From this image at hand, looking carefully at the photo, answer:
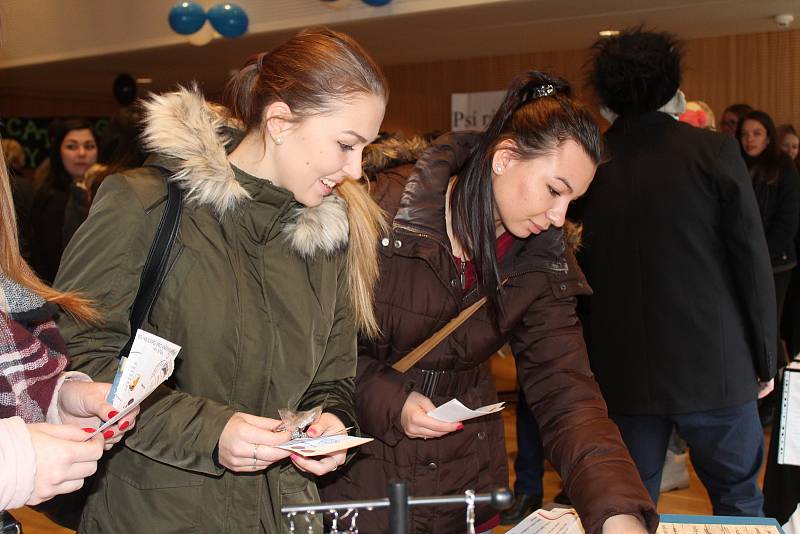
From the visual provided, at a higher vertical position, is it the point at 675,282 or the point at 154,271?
the point at 154,271

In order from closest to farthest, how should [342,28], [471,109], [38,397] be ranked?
[38,397] → [471,109] → [342,28]

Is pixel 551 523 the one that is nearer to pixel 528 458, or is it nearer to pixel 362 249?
pixel 362 249

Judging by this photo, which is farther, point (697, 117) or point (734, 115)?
point (734, 115)

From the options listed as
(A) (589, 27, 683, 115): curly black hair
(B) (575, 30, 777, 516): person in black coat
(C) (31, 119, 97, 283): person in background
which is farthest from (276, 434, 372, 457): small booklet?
(C) (31, 119, 97, 283): person in background

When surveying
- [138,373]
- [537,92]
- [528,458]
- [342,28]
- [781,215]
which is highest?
[342,28]

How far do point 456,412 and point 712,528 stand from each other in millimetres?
588

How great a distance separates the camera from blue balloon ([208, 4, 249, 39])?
7.85 meters

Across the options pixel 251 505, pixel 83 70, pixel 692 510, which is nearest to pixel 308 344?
pixel 251 505

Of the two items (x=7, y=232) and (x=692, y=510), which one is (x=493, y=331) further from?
(x=692, y=510)

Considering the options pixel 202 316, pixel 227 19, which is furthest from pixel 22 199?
pixel 202 316

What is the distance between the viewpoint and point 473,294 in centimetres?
206

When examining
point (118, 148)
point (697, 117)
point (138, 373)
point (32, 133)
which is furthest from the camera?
point (32, 133)

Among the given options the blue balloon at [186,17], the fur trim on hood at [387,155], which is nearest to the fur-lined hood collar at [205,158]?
the fur trim on hood at [387,155]

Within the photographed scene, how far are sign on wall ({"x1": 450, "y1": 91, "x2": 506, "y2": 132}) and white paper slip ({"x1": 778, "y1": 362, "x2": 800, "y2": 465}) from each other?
5.67 metres
